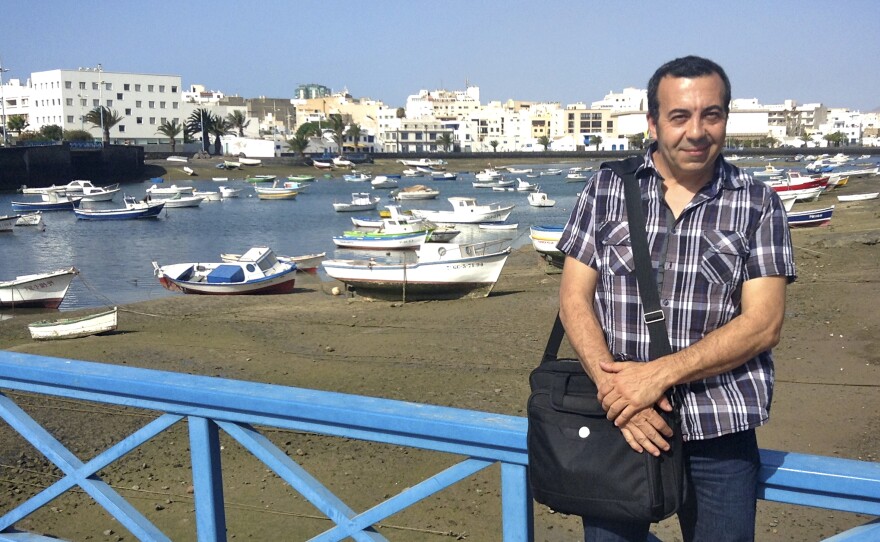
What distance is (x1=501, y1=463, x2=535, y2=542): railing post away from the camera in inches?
100

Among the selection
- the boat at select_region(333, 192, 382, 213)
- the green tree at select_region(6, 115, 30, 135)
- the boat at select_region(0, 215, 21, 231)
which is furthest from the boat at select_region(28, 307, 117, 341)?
the green tree at select_region(6, 115, 30, 135)

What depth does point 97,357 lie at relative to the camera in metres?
13.2

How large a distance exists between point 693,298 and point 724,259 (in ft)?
0.45

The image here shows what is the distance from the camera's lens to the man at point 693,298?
237cm

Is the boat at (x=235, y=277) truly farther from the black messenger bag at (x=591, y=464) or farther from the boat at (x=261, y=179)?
the boat at (x=261, y=179)

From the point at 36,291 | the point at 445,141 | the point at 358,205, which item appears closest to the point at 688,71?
the point at 36,291

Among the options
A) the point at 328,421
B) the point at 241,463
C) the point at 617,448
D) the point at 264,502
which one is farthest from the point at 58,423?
the point at 617,448

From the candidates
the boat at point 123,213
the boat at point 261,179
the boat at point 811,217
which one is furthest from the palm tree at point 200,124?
the boat at point 811,217

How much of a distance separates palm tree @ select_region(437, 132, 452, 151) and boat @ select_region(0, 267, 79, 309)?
154 meters

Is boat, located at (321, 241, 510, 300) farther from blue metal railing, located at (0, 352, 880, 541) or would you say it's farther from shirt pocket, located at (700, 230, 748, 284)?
shirt pocket, located at (700, 230, 748, 284)

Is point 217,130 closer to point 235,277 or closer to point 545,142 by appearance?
point 545,142

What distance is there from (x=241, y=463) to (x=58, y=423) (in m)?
2.48

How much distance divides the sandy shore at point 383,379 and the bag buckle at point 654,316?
3078mm

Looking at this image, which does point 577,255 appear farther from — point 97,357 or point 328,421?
point 97,357
